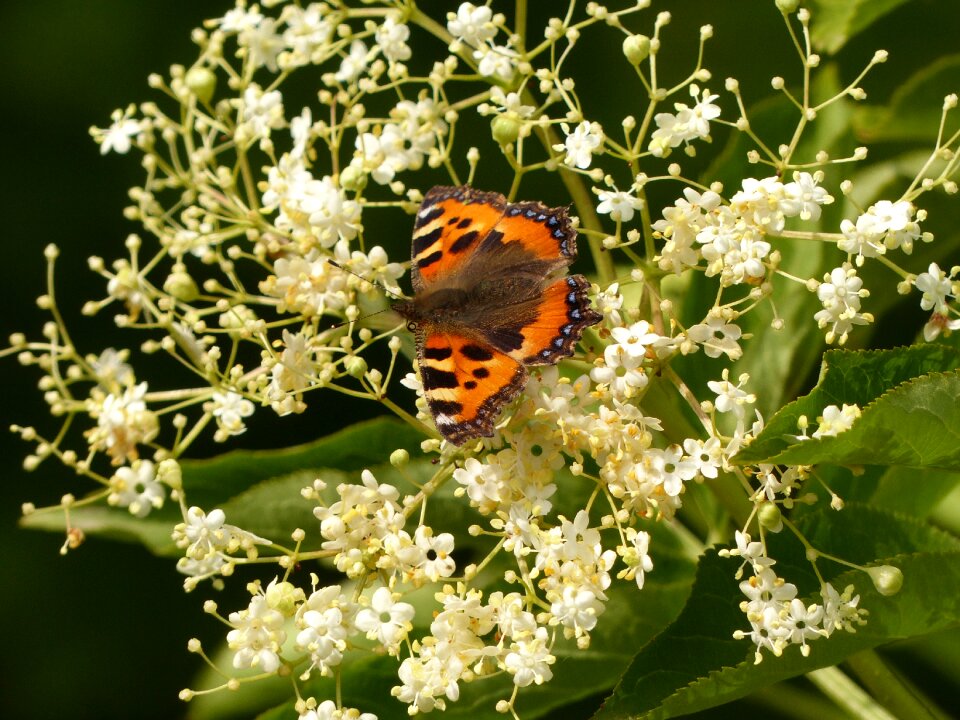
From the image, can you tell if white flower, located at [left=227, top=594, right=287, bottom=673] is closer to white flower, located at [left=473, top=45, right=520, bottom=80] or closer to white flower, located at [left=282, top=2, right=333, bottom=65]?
white flower, located at [left=473, top=45, right=520, bottom=80]

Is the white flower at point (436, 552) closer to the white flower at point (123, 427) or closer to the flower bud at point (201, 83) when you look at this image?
the white flower at point (123, 427)

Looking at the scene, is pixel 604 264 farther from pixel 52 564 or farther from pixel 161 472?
pixel 52 564

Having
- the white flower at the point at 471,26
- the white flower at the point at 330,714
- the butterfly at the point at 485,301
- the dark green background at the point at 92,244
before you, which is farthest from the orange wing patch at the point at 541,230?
the dark green background at the point at 92,244

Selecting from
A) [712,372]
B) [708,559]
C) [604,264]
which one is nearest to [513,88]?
[604,264]

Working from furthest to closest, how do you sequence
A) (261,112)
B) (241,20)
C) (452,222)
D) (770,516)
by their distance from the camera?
(241,20) < (261,112) < (452,222) < (770,516)

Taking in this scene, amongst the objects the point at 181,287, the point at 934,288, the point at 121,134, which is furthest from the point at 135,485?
the point at 934,288

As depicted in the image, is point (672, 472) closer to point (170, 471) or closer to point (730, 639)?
point (730, 639)

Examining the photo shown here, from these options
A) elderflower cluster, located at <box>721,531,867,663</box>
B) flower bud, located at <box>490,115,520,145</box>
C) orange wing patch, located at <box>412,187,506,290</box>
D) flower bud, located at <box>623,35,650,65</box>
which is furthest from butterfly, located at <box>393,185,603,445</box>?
elderflower cluster, located at <box>721,531,867,663</box>

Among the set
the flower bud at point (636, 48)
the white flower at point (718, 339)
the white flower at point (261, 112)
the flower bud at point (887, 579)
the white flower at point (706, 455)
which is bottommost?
the flower bud at point (887, 579)
